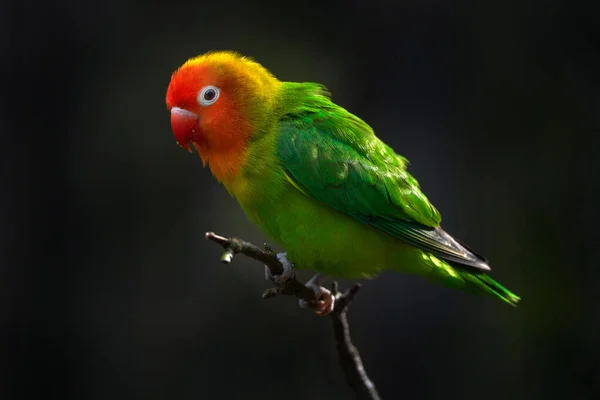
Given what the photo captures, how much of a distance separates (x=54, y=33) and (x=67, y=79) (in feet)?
1.00

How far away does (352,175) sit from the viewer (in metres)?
2.42

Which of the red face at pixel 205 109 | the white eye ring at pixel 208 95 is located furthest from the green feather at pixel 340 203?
the white eye ring at pixel 208 95

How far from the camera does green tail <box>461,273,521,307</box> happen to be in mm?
2523

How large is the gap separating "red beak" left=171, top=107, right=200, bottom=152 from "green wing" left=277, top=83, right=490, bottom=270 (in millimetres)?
314

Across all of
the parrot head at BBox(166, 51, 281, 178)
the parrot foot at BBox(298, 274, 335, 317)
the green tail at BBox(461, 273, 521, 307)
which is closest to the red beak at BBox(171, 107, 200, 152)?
the parrot head at BBox(166, 51, 281, 178)

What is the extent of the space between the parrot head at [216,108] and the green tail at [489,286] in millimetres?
991

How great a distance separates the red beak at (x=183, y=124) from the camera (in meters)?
2.37

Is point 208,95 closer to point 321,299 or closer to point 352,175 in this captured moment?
point 352,175

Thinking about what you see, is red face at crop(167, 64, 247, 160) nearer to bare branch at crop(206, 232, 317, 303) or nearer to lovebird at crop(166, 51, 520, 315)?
lovebird at crop(166, 51, 520, 315)

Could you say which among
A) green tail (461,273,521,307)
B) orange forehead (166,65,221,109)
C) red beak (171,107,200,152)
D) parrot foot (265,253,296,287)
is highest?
orange forehead (166,65,221,109)

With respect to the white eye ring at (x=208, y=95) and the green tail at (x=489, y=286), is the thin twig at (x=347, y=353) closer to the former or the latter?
the green tail at (x=489, y=286)

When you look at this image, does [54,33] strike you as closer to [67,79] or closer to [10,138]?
[67,79]

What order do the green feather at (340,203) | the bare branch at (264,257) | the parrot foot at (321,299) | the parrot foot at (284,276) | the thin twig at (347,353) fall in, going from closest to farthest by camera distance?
the bare branch at (264,257), the parrot foot at (284,276), the green feather at (340,203), the thin twig at (347,353), the parrot foot at (321,299)

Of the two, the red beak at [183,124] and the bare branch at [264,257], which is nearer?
the bare branch at [264,257]
